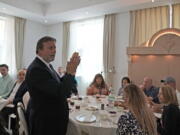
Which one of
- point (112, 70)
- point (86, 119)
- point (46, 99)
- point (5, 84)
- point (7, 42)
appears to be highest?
point (7, 42)

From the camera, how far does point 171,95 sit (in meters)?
2.14

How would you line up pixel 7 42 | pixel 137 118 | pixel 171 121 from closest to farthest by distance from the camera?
pixel 137 118, pixel 171 121, pixel 7 42

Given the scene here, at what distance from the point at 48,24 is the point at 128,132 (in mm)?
6588

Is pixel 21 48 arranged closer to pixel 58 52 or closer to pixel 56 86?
pixel 58 52

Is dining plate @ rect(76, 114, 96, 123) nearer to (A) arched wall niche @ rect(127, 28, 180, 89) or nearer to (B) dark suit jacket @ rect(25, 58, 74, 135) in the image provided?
(B) dark suit jacket @ rect(25, 58, 74, 135)

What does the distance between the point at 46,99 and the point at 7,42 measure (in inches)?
210

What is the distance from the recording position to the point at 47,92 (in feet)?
5.23

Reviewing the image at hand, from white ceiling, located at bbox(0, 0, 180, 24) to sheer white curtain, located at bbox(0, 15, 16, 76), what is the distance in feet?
1.04

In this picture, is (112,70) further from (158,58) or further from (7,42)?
(7,42)

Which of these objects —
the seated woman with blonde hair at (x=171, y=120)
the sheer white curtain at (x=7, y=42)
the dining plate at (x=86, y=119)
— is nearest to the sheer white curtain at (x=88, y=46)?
the sheer white curtain at (x=7, y=42)

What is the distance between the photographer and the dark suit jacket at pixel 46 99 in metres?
1.60

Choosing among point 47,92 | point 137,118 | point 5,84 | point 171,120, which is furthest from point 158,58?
point 47,92

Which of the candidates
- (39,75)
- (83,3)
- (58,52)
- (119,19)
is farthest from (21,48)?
(39,75)

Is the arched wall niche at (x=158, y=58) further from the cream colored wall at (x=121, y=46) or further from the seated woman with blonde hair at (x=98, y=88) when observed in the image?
the cream colored wall at (x=121, y=46)
